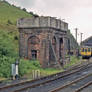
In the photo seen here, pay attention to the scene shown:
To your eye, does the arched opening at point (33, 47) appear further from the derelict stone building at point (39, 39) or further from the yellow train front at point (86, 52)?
the yellow train front at point (86, 52)

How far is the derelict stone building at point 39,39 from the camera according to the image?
26578 mm

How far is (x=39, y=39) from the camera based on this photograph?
2692 centimetres

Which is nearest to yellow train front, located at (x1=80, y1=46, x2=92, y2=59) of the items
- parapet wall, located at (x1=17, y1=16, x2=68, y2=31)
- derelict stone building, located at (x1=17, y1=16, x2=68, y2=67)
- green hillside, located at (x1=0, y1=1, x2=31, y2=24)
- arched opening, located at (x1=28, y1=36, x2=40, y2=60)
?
derelict stone building, located at (x1=17, y1=16, x2=68, y2=67)

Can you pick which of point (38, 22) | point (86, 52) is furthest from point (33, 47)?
point (86, 52)

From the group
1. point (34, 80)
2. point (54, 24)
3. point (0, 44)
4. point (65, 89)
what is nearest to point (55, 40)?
point (54, 24)

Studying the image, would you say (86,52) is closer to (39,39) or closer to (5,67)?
(39,39)

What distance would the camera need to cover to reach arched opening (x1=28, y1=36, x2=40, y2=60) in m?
27.1

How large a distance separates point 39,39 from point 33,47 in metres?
1.35

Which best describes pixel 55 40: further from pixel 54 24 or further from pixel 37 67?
pixel 37 67

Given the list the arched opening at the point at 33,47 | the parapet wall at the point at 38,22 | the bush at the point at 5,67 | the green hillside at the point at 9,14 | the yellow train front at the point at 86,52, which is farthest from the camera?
the green hillside at the point at 9,14

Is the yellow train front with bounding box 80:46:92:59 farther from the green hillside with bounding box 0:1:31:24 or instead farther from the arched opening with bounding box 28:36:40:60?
the green hillside with bounding box 0:1:31:24

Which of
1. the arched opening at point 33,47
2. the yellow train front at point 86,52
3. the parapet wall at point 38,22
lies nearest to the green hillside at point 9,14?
the yellow train front at point 86,52

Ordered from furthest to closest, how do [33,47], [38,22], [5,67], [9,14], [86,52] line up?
[9,14]
[86,52]
[33,47]
[38,22]
[5,67]

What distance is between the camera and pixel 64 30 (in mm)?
31797
